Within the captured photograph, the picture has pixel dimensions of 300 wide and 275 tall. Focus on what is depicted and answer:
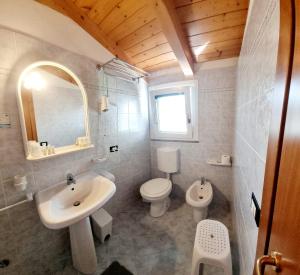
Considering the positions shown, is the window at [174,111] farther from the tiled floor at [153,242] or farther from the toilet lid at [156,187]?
the tiled floor at [153,242]

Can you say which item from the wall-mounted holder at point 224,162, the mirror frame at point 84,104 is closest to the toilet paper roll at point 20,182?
the mirror frame at point 84,104

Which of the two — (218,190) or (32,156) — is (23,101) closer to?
(32,156)

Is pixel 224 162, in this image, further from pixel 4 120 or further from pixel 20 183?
pixel 4 120

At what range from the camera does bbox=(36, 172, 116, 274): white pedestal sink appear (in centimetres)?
115

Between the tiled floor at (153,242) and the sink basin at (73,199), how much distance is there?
63 centimetres

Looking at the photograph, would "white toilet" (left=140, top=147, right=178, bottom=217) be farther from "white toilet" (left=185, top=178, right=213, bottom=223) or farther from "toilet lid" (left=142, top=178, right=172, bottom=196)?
"white toilet" (left=185, top=178, right=213, bottom=223)

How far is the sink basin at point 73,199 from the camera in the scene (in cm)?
99

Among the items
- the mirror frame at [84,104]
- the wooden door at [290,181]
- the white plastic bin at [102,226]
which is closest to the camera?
the wooden door at [290,181]

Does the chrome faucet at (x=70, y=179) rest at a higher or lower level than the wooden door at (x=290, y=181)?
lower

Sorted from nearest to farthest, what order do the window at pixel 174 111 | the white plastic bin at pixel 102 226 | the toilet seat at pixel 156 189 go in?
the white plastic bin at pixel 102 226
the toilet seat at pixel 156 189
the window at pixel 174 111

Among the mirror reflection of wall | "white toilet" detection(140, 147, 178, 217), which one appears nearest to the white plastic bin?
"white toilet" detection(140, 147, 178, 217)

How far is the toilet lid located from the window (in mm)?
730

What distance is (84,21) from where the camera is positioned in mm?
1394

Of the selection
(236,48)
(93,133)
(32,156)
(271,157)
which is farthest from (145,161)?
(271,157)
